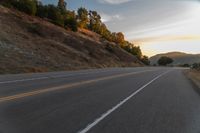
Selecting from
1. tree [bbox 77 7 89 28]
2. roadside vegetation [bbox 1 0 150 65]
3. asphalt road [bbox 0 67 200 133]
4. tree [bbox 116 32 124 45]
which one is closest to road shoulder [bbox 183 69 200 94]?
asphalt road [bbox 0 67 200 133]

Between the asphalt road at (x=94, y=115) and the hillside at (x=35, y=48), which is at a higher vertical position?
the hillside at (x=35, y=48)

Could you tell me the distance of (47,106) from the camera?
11.2 m

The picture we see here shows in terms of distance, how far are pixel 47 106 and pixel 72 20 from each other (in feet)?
301

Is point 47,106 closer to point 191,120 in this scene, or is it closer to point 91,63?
point 191,120

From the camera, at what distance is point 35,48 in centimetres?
5597

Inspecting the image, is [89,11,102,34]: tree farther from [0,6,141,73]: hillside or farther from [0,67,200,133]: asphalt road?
[0,67,200,133]: asphalt road

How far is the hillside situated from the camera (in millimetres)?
42481

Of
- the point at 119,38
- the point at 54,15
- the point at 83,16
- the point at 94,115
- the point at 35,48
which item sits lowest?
the point at 94,115

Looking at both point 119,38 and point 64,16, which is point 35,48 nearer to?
point 64,16

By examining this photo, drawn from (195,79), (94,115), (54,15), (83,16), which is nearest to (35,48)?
(195,79)

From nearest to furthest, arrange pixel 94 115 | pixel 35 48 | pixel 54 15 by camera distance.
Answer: pixel 94 115 → pixel 35 48 → pixel 54 15

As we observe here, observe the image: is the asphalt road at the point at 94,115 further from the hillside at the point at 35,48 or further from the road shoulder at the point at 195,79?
the hillside at the point at 35,48

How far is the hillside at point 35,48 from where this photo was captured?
1672 inches

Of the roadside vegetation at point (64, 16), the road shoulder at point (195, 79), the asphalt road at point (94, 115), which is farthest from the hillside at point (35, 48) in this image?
the asphalt road at point (94, 115)
